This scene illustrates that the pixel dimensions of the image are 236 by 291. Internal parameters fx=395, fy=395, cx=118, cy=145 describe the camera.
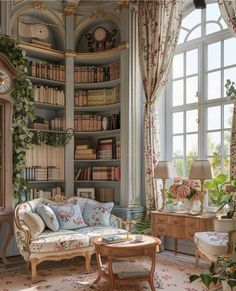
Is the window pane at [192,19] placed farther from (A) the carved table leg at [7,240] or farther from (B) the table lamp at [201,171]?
(A) the carved table leg at [7,240]

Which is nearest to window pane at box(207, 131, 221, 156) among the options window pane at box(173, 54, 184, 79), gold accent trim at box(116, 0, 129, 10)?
window pane at box(173, 54, 184, 79)

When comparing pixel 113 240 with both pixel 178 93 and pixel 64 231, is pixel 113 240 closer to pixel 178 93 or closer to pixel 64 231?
pixel 64 231

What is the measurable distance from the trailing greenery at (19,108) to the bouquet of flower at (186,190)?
2040 millimetres

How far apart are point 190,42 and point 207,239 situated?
300cm

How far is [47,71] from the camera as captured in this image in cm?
601

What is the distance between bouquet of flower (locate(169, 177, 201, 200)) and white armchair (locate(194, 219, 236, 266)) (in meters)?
0.89

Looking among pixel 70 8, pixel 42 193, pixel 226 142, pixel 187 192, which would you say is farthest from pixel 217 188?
pixel 70 8

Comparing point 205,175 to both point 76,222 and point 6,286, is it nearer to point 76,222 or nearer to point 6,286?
point 76,222

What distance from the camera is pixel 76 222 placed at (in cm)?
513

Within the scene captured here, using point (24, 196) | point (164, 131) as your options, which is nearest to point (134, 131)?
point (164, 131)

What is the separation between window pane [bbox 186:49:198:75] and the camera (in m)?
5.71

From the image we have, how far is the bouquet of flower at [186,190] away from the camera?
5.12m

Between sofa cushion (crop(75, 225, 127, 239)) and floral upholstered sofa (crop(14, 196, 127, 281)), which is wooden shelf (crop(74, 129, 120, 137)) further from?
sofa cushion (crop(75, 225, 127, 239))

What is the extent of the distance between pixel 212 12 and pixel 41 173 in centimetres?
336
